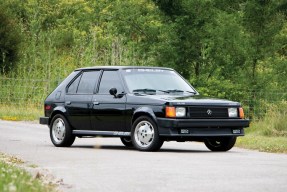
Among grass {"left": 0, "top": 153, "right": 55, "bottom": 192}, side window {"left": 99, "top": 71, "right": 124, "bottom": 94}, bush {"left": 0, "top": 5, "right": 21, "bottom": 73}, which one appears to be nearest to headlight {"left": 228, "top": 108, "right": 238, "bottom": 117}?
side window {"left": 99, "top": 71, "right": 124, "bottom": 94}

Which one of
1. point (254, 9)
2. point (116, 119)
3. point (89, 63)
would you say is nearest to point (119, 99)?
point (116, 119)

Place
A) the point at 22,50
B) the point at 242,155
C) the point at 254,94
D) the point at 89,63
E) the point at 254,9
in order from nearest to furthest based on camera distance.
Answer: the point at 242,155 < the point at 254,94 < the point at 254,9 < the point at 89,63 < the point at 22,50

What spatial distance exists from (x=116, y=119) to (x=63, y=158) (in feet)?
9.09

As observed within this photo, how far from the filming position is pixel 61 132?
19.4m

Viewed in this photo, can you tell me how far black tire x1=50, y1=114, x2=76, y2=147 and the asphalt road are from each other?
236 mm

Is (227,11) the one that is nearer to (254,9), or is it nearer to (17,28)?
(254,9)

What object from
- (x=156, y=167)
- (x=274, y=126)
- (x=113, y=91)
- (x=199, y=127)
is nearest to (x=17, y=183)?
(x=156, y=167)

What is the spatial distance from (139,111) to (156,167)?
399 centimetres

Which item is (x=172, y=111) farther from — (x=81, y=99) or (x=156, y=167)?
(x=156, y=167)

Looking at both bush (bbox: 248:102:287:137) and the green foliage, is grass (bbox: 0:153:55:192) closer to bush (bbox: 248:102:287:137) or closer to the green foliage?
the green foliage

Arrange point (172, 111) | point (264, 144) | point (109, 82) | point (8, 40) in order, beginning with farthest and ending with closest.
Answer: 1. point (8, 40)
2. point (264, 144)
3. point (109, 82)
4. point (172, 111)

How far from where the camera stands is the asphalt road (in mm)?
11281

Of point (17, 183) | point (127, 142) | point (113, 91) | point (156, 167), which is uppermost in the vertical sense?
point (113, 91)

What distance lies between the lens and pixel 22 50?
4431cm
